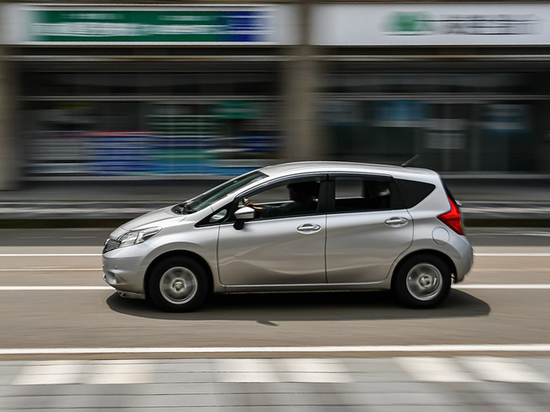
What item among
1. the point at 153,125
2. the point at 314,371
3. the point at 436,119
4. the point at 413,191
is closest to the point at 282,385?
the point at 314,371

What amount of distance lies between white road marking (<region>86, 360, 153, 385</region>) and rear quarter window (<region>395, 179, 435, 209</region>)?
3251mm

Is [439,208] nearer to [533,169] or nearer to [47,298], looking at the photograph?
[47,298]

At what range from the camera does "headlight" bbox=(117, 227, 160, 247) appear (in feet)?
25.1

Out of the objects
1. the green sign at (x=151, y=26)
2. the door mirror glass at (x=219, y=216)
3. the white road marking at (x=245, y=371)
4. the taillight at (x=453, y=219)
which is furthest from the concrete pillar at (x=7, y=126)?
the white road marking at (x=245, y=371)

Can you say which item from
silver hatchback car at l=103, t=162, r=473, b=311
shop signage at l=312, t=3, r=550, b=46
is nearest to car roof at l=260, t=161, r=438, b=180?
silver hatchback car at l=103, t=162, r=473, b=311

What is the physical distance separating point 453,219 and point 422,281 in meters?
0.64

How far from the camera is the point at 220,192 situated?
823 cm

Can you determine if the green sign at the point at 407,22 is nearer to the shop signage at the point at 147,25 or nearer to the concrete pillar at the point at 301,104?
the concrete pillar at the point at 301,104

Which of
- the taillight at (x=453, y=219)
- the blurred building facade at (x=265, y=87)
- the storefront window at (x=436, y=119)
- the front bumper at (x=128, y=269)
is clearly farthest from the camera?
the storefront window at (x=436, y=119)

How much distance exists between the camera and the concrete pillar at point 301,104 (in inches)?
753

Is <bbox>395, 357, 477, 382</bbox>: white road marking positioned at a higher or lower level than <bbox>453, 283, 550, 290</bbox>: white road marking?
higher

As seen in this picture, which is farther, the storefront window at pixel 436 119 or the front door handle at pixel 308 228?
the storefront window at pixel 436 119

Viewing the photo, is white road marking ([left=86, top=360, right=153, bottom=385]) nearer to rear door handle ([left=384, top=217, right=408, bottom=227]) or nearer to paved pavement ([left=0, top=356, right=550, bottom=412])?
paved pavement ([left=0, top=356, right=550, bottom=412])

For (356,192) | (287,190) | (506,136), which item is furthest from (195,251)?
(506,136)
